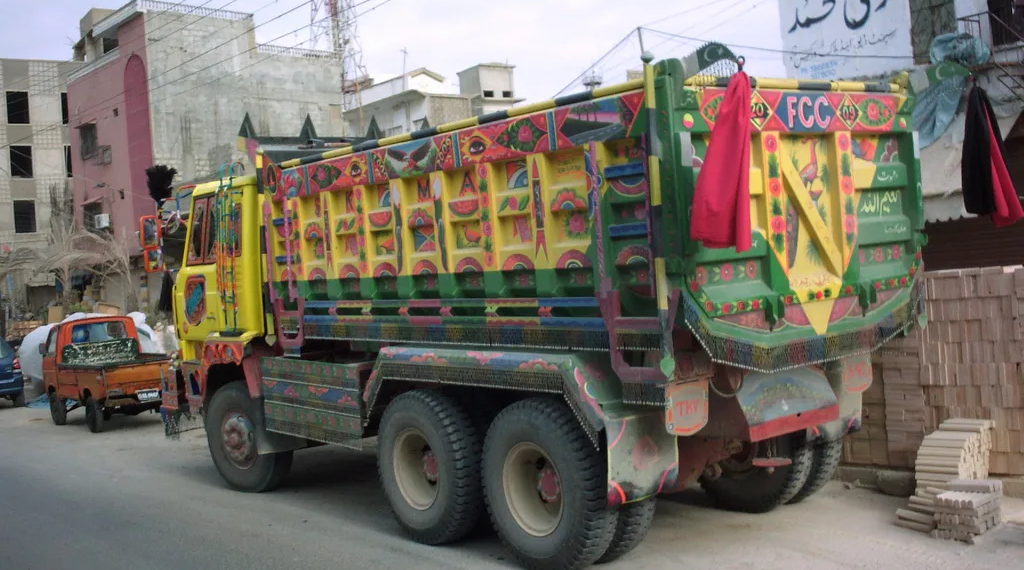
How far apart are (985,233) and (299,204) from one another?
9012 millimetres

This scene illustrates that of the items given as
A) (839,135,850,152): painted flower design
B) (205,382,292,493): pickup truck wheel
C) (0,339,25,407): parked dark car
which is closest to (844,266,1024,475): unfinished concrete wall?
(839,135,850,152): painted flower design

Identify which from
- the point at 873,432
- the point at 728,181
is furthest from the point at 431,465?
the point at 873,432

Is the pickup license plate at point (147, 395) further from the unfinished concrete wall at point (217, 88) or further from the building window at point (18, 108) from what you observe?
the building window at point (18, 108)

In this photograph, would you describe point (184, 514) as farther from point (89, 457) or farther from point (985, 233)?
point (985, 233)

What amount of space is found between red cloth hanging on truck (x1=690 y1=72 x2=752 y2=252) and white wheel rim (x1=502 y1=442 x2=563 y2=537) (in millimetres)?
1876

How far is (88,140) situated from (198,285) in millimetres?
30373

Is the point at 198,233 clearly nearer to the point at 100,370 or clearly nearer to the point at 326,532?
the point at 326,532

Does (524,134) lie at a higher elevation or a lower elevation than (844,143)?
higher

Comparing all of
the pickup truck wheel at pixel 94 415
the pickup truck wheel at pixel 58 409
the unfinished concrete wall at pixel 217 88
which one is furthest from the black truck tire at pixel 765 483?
the unfinished concrete wall at pixel 217 88

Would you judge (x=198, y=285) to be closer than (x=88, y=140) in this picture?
Yes

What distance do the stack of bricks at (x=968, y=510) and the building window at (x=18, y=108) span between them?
48.0 meters

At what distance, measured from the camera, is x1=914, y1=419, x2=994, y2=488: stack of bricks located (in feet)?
Result: 21.1

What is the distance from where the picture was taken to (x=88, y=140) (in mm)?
36281

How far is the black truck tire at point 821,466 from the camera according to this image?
274 inches
